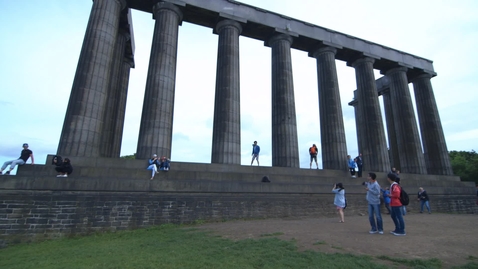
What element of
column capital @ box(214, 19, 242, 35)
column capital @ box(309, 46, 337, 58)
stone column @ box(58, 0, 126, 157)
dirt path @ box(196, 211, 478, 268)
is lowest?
dirt path @ box(196, 211, 478, 268)

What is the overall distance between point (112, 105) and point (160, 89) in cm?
687

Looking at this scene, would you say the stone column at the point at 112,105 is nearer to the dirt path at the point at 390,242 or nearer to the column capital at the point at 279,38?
the column capital at the point at 279,38

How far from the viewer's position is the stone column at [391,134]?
106ft

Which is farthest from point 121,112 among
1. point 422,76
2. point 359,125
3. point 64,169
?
point 422,76

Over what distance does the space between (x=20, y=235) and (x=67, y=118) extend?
26.7ft

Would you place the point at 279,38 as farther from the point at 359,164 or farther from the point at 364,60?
the point at 359,164

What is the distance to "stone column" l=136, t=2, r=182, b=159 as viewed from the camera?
18.5 meters

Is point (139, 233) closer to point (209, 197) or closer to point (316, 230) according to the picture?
point (209, 197)

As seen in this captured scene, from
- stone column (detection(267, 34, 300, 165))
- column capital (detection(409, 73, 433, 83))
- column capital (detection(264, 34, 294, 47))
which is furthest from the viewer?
column capital (detection(409, 73, 433, 83))

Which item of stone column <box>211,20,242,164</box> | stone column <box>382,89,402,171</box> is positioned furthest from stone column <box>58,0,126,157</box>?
stone column <box>382,89,402,171</box>

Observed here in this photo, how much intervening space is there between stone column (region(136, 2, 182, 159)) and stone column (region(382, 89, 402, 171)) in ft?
90.5

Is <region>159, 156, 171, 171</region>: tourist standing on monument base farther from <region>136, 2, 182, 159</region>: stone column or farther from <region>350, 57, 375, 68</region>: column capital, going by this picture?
<region>350, 57, 375, 68</region>: column capital

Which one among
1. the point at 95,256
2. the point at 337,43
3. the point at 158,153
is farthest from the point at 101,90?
the point at 337,43

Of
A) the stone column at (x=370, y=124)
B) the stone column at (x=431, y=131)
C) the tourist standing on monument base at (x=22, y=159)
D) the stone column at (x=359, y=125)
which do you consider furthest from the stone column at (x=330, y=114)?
the tourist standing on monument base at (x=22, y=159)
